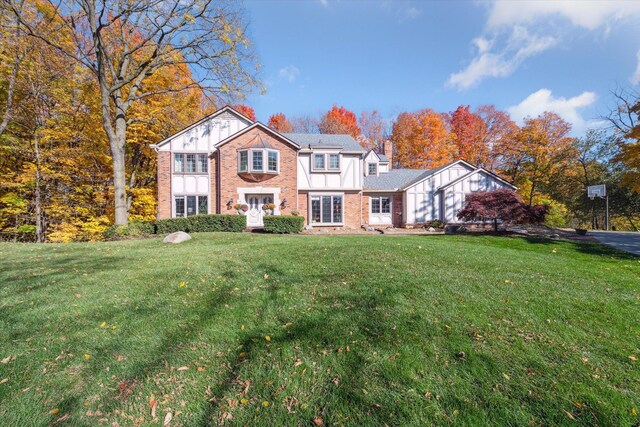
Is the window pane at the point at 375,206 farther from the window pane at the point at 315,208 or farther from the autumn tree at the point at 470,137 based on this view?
the autumn tree at the point at 470,137

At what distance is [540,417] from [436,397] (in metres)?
0.80

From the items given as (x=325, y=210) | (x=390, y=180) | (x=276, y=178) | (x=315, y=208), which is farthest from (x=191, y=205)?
(x=390, y=180)

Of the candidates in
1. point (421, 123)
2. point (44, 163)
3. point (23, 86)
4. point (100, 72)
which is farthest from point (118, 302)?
point (421, 123)

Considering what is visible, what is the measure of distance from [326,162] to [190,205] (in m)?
9.04

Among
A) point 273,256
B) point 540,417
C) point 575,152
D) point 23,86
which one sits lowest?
point 540,417

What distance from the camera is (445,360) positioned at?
3051mm

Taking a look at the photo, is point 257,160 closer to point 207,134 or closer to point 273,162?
point 273,162

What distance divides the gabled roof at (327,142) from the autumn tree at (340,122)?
580 inches

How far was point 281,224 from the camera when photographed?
15.0m

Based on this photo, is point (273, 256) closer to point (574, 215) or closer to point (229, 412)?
point (229, 412)

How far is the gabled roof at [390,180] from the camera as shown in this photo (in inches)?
823

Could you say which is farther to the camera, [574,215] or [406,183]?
[574,215]

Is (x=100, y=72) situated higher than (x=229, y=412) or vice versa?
(x=100, y=72)

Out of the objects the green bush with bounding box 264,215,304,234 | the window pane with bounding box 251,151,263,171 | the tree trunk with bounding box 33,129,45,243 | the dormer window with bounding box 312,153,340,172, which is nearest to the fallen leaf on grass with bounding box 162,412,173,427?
the green bush with bounding box 264,215,304,234
